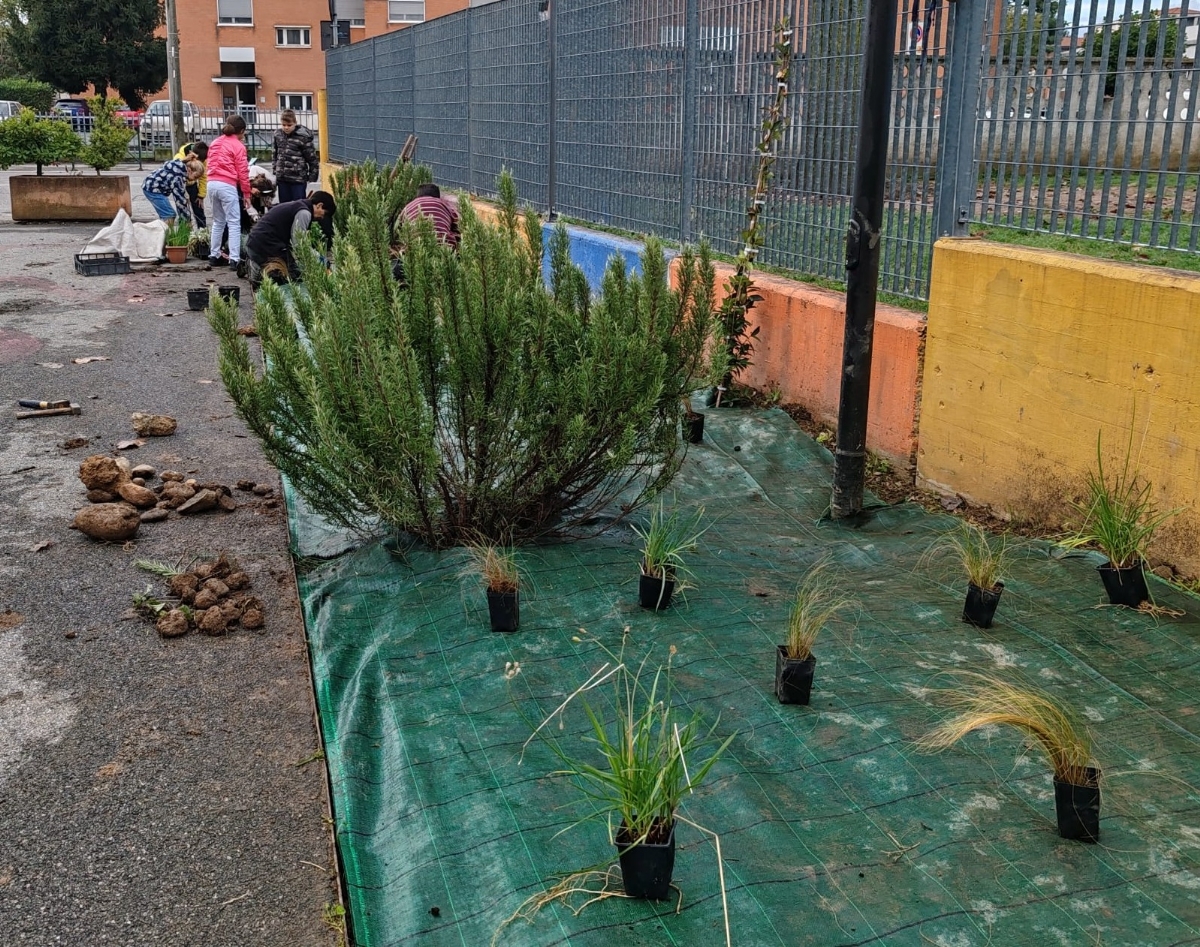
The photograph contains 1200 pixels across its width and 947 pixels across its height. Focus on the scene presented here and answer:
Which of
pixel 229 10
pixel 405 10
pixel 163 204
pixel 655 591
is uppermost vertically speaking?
pixel 405 10

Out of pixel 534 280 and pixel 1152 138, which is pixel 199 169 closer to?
pixel 534 280

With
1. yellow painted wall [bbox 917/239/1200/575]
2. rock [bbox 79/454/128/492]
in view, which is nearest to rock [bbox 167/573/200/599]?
rock [bbox 79/454/128/492]

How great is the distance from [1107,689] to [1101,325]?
5.23 ft

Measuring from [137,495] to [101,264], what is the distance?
9.64 metres

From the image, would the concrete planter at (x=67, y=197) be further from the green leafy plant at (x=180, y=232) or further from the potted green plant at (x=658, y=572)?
the potted green plant at (x=658, y=572)

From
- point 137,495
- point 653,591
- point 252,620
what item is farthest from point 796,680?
point 137,495

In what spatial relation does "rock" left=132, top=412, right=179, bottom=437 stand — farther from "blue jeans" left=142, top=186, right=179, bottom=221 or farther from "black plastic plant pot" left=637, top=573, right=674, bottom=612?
"blue jeans" left=142, top=186, right=179, bottom=221

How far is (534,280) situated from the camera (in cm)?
483

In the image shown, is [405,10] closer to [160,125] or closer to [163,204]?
[160,125]

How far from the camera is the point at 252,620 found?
4.57 meters

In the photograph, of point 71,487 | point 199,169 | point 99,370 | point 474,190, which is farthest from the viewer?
point 199,169

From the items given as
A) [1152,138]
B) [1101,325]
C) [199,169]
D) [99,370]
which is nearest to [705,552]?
[1101,325]

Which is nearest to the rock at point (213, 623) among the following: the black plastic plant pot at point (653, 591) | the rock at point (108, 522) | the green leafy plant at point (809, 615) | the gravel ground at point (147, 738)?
the gravel ground at point (147, 738)

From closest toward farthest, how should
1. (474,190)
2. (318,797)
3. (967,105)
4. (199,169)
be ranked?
(318,797)
(967,105)
(474,190)
(199,169)
